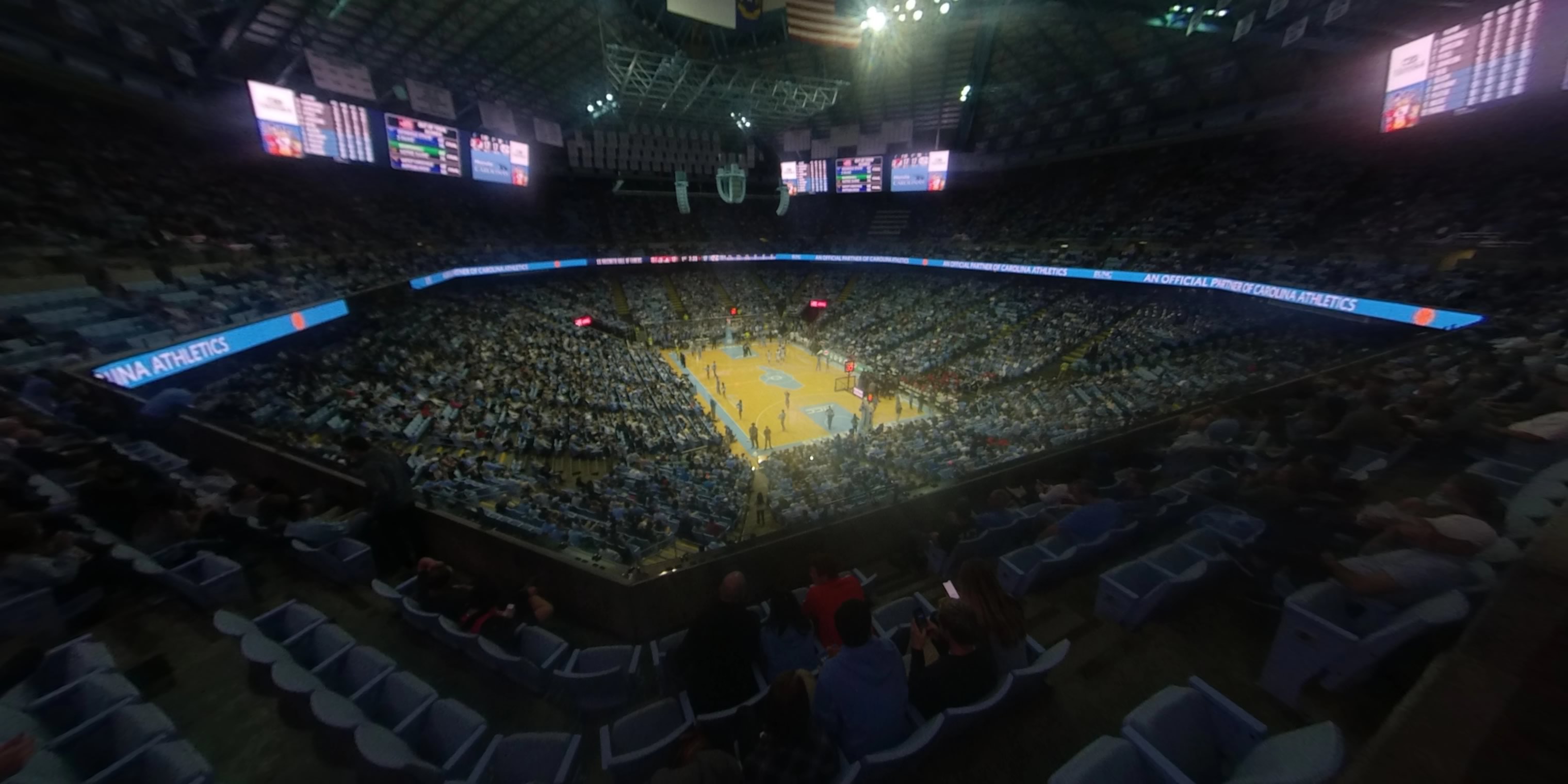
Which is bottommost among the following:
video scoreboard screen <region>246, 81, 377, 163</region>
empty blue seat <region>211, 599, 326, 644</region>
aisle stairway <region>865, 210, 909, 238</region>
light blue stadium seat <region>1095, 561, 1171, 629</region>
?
empty blue seat <region>211, 599, 326, 644</region>

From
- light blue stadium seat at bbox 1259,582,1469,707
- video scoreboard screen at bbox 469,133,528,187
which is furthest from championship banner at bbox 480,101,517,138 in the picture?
light blue stadium seat at bbox 1259,582,1469,707

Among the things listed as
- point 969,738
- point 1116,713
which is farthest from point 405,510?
point 1116,713

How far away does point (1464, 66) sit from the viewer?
1841 centimetres

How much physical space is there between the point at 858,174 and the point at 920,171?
5.47 m

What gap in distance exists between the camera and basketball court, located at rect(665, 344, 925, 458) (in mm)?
23828

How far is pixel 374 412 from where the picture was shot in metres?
15.5

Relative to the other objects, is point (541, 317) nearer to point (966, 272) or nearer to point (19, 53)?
point (19, 53)

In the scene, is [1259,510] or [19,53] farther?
[19,53]

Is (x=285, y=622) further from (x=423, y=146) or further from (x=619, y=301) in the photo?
(x=619, y=301)

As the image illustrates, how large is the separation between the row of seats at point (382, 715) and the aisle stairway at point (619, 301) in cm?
3676

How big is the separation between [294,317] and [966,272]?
38.0 meters

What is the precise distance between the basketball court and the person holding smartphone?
1766 cm

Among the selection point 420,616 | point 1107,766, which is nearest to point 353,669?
point 420,616

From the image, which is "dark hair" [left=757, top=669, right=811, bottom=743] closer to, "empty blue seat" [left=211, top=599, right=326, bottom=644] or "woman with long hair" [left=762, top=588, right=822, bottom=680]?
"woman with long hair" [left=762, top=588, right=822, bottom=680]
